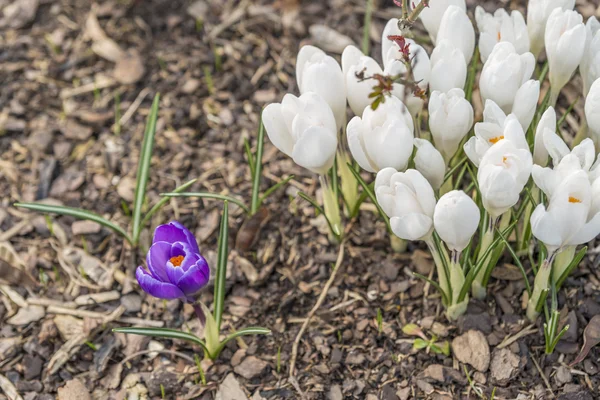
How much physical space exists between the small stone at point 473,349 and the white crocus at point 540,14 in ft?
2.70

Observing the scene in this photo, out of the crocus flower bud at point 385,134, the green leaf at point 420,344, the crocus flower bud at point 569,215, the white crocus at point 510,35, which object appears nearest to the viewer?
the crocus flower bud at point 569,215

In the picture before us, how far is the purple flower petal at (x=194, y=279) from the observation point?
1661mm

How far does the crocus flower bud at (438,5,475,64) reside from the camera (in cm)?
175

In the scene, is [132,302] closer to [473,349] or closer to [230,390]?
[230,390]

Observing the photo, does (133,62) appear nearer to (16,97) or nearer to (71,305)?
(16,97)

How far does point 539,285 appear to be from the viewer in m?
1.76

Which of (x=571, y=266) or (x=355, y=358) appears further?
(x=355, y=358)

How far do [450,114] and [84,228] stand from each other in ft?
4.33

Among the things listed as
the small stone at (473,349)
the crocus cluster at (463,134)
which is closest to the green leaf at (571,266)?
the crocus cluster at (463,134)

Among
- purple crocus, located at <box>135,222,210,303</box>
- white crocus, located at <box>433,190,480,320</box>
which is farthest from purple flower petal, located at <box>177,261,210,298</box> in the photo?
white crocus, located at <box>433,190,480,320</box>

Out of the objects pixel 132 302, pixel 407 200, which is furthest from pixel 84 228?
pixel 407 200

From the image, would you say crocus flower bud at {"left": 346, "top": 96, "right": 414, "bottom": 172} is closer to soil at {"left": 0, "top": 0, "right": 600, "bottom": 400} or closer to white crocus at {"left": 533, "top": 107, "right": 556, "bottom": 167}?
white crocus at {"left": 533, "top": 107, "right": 556, "bottom": 167}

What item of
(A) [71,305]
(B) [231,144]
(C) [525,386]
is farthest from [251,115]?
(C) [525,386]

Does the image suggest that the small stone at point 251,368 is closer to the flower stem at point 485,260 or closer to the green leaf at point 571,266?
the flower stem at point 485,260
